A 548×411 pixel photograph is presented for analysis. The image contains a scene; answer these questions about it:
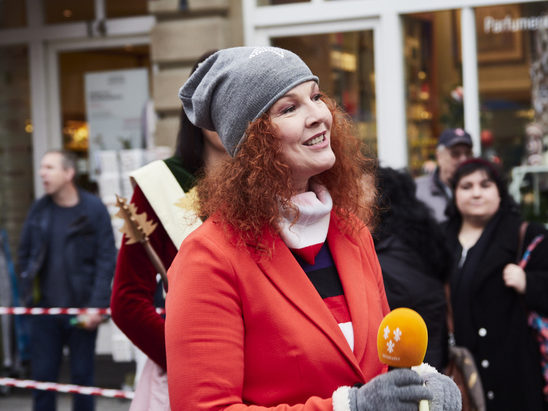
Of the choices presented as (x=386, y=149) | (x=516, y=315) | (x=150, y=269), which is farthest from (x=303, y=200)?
(x=386, y=149)

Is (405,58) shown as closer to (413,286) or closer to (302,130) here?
(413,286)

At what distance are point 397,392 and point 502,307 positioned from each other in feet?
10.5

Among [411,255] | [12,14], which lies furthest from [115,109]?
[411,255]

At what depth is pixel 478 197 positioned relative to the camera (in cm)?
490

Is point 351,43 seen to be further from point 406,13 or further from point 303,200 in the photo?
point 303,200

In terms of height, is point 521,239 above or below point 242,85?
below

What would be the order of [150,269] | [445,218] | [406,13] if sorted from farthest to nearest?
[406,13], [445,218], [150,269]

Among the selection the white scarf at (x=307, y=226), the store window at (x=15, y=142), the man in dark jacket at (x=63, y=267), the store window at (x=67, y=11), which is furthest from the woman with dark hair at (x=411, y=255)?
the store window at (x=15, y=142)

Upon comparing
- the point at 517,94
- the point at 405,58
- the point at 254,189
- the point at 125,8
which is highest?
the point at 125,8

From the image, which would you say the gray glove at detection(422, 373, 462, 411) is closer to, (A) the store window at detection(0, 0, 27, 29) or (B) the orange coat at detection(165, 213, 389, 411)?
(B) the orange coat at detection(165, 213, 389, 411)

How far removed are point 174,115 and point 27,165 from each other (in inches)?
83.1

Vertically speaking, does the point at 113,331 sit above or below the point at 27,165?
below

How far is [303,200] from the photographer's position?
1986 mm

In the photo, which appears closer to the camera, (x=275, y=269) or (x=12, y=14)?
(x=275, y=269)
